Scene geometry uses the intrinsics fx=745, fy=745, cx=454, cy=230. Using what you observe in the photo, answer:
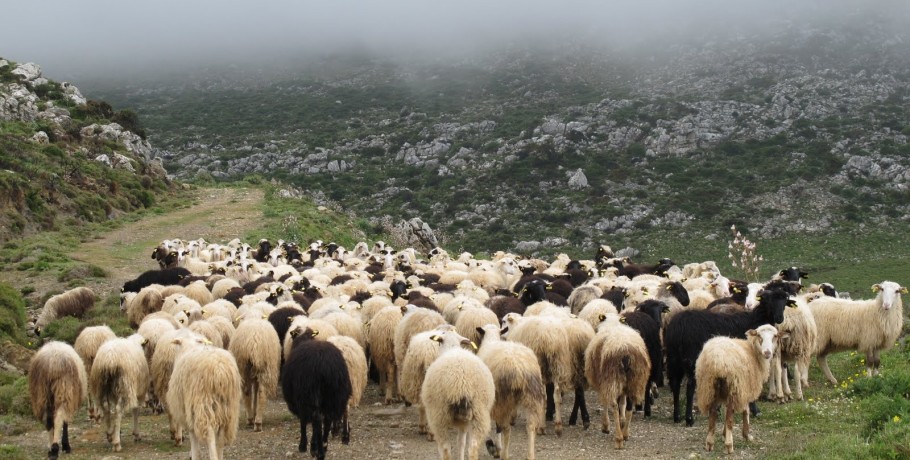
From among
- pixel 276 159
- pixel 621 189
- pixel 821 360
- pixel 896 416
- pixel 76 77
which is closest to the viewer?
pixel 896 416

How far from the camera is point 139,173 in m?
51.9

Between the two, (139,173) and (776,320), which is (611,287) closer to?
(776,320)

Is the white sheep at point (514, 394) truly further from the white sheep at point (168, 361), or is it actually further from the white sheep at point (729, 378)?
the white sheep at point (168, 361)

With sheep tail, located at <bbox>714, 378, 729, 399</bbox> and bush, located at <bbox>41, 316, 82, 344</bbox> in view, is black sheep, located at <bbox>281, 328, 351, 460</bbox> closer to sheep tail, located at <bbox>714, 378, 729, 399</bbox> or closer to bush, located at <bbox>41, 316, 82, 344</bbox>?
sheep tail, located at <bbox>714, 378, 729, 399</bbox>

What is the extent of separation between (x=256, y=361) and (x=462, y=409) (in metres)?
4.38

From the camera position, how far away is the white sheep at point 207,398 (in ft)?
31.9

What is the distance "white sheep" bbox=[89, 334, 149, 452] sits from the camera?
11438 mm

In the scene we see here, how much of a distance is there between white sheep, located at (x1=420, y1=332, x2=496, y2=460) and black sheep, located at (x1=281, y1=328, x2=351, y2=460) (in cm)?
151

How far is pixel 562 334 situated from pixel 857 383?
537 centimetres

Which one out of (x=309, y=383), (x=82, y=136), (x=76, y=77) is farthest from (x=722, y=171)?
(x=76, y=77)

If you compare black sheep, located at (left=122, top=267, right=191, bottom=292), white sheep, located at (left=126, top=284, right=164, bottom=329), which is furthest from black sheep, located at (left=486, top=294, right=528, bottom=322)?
black sheep, located at (left=122, top=267, right=191, bottom=292)

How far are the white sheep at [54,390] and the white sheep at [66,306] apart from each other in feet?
36.0

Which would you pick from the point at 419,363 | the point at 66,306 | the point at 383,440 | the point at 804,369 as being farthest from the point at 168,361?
the point at 66,306

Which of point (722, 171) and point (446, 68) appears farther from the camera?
point (446, 68)
